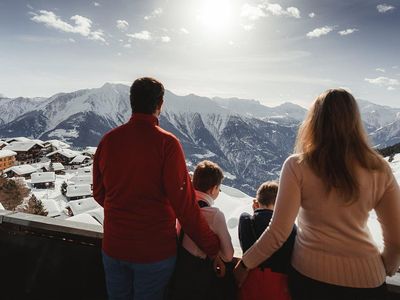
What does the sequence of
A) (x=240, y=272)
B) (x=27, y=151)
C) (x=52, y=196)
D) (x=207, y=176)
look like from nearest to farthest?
(x=240, y=272) < (x=207, y=176) < (x=52, y=196) < (x=27, y=151)

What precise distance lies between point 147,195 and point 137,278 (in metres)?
0.68

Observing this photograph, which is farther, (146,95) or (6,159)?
(6,159)

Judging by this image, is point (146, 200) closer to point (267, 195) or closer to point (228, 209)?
point (267, 195)

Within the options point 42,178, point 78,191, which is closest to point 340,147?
point 78,191

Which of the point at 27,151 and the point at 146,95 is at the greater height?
the point at 146,95

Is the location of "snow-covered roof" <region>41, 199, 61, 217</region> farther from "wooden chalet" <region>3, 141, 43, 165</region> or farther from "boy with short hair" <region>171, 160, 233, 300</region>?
"wooden chalet" <region>3, 141, 43, 165</region>

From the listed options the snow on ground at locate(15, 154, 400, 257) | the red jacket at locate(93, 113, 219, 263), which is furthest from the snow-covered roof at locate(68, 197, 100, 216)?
the red jacket at locate(93, 113, 219, 263)

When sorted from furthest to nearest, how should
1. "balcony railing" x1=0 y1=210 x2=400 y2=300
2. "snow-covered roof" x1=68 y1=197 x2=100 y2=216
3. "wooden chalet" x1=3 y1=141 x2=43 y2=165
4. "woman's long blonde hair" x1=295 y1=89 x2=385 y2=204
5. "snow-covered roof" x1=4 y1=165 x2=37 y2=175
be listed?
1. "wooden chalet" x1=3 y1=141 x2=43 y2=165
2. "snow-covered roof" x1=4 y1=165 x2=37 y2=175
3. "snow-covered roof" x1=68 y1=197 x2=100 y2=216
4. "balcony railing" x1=0 y1=210 x2=400 y2=300
5. "woman's long blonde hair" x1=295 y1=89 x2=385 y2=204

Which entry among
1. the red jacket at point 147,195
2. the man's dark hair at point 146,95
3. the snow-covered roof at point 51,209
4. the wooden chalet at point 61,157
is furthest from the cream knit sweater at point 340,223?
the wooden chalet at point 61,157

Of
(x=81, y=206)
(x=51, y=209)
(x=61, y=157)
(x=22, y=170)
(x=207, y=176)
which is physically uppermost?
(x=207, y=176)

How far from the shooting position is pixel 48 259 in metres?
3.88

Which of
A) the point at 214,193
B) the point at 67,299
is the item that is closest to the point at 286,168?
the point at 214,193

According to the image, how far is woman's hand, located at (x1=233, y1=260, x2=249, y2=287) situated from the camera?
105 inches

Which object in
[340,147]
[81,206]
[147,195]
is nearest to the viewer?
[340,147]
